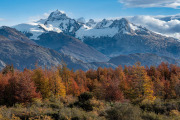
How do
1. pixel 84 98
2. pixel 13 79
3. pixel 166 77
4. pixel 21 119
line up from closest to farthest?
pixel 21 119
pixel 84 98
pixel 13 79
pixel 166 77

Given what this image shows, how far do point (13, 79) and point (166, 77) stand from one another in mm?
64912

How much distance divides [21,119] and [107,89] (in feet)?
125

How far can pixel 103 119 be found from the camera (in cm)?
1925

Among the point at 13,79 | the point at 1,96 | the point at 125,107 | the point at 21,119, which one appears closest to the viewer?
the point at 125,107

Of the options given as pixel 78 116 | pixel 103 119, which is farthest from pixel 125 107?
pixel 78 116

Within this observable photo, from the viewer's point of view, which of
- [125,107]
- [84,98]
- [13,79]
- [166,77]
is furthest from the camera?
[166,77]

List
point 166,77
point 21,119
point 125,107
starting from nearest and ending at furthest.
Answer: point 125,107 < point 21,119 < point 166,77

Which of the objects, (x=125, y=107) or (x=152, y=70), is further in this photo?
(x=152, y=70)

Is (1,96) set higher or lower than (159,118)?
lower

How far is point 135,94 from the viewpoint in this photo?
168 feet

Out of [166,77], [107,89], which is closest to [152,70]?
[166,77]

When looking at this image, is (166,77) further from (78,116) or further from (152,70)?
(78,116)

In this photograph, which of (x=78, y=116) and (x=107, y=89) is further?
(x=107, y=89)

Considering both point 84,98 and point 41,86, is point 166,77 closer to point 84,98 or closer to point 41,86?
point 41,86
